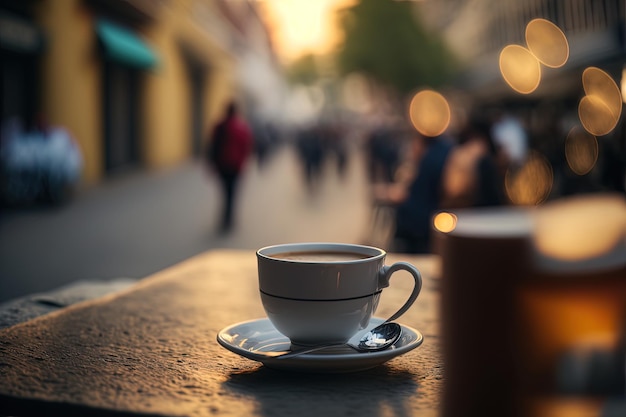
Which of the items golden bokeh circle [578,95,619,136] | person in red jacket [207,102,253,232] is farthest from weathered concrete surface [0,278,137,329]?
golden bokeh circle [578,95,619,136]

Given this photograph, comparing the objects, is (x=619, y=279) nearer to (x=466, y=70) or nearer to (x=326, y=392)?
(x=326, y=392)

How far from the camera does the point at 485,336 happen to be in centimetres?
45

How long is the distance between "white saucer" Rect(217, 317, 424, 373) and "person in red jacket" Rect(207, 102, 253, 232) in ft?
29.3

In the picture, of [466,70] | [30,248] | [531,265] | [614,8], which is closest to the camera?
[531,265]

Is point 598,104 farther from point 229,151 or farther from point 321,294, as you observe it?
point 321,294

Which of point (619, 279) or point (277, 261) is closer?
point (619, 279)

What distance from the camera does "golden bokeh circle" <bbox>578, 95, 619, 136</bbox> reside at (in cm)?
1159

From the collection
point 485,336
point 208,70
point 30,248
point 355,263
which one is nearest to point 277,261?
point 355,263

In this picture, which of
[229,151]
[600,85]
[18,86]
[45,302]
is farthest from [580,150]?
[45,302]

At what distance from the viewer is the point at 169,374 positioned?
3.36 feet

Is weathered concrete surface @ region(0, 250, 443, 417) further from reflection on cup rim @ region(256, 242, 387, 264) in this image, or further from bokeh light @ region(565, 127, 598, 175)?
bokeh light @ region(565, 127, 598, 175)

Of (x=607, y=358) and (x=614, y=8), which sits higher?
(x=614, y=8)

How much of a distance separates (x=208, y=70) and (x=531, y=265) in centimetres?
3281

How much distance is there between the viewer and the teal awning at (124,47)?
54.4 ft
